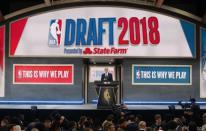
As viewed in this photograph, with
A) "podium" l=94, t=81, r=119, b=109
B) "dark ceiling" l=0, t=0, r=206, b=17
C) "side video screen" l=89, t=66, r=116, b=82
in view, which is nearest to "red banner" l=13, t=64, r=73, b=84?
"side video screen" l=89, t=66, r=116, b=82

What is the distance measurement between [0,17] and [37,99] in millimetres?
3702

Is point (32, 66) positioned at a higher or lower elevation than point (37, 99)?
higher

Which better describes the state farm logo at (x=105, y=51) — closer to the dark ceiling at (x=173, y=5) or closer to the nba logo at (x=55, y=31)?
the nba logo at (x=55, y=31)

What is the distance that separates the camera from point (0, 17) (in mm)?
21047

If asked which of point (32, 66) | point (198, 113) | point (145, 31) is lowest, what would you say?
point (198, 113)

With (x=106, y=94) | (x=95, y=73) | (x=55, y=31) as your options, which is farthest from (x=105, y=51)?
(x=106, y=94)

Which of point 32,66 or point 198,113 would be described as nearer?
point 198,113

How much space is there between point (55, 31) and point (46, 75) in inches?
72.3

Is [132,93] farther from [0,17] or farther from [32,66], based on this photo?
[0,17]

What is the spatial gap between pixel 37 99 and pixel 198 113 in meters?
8.48

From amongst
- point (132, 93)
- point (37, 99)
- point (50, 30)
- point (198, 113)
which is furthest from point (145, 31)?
point (198, 113)

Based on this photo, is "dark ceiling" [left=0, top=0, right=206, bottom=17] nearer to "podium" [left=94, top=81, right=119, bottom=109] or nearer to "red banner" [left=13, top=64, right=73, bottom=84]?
"red banner" [left=13, top=64, right=73, bottom=84]

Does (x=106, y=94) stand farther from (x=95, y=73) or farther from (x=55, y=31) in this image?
(x=55, y=31)

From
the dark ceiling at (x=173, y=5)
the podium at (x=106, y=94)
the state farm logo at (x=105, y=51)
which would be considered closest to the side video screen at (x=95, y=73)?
the state farm logo at (x=105, y=51)
